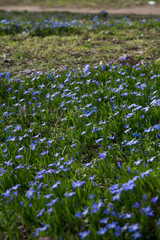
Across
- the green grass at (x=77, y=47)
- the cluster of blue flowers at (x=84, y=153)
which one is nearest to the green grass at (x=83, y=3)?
the green grass at (x=77, y=47)

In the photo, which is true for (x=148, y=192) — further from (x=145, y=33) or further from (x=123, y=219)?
(x=145, y=33)

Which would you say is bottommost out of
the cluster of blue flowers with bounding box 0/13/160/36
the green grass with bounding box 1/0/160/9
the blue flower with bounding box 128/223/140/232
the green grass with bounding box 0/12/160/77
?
the blue flower with bounding box 128/223/140/232

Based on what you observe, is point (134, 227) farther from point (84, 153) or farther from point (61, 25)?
point (61, 25)

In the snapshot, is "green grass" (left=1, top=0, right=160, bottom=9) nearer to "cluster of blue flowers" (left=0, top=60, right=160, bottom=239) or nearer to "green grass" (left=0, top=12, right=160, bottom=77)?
"green grass" (left=0, top=12, right=160, bottom=77)

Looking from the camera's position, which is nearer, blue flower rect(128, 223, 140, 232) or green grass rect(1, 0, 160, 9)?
blue flower rect(128, 223, 140, 232)

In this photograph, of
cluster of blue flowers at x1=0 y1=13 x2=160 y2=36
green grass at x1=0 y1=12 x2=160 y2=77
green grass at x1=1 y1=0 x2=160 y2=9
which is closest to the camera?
green grass at x1=0 y1=12 x2=160 y2=77

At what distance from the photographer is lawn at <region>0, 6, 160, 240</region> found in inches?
80.2

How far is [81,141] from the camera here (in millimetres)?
3082

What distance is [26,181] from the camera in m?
2.66

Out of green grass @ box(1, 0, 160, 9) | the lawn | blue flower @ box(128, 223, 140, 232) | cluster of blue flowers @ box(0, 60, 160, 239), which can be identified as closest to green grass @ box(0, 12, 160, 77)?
the lawn

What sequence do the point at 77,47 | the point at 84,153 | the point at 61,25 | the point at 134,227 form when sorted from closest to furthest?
the point at 134,227 < the point at 84,153 < the point at 77,47 < the point at 61,25

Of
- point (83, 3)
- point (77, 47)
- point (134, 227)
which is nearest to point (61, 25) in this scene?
point (77, 47)

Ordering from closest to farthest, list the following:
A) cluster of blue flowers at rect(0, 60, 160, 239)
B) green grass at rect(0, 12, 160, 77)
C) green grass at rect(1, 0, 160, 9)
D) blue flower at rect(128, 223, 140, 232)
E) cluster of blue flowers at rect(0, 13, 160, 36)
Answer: blue flower at rect(128, 223, 140, 232) < cluster of blue flowers at rect(0, 60, 160, 239) < green grass at rect(0, 12, 160, 77) < cluster of blue flowers at rect(0, 13, 160, 36) < green grass at rect(1, 0, 160, 9)

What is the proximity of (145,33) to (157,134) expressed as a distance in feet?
15.8
